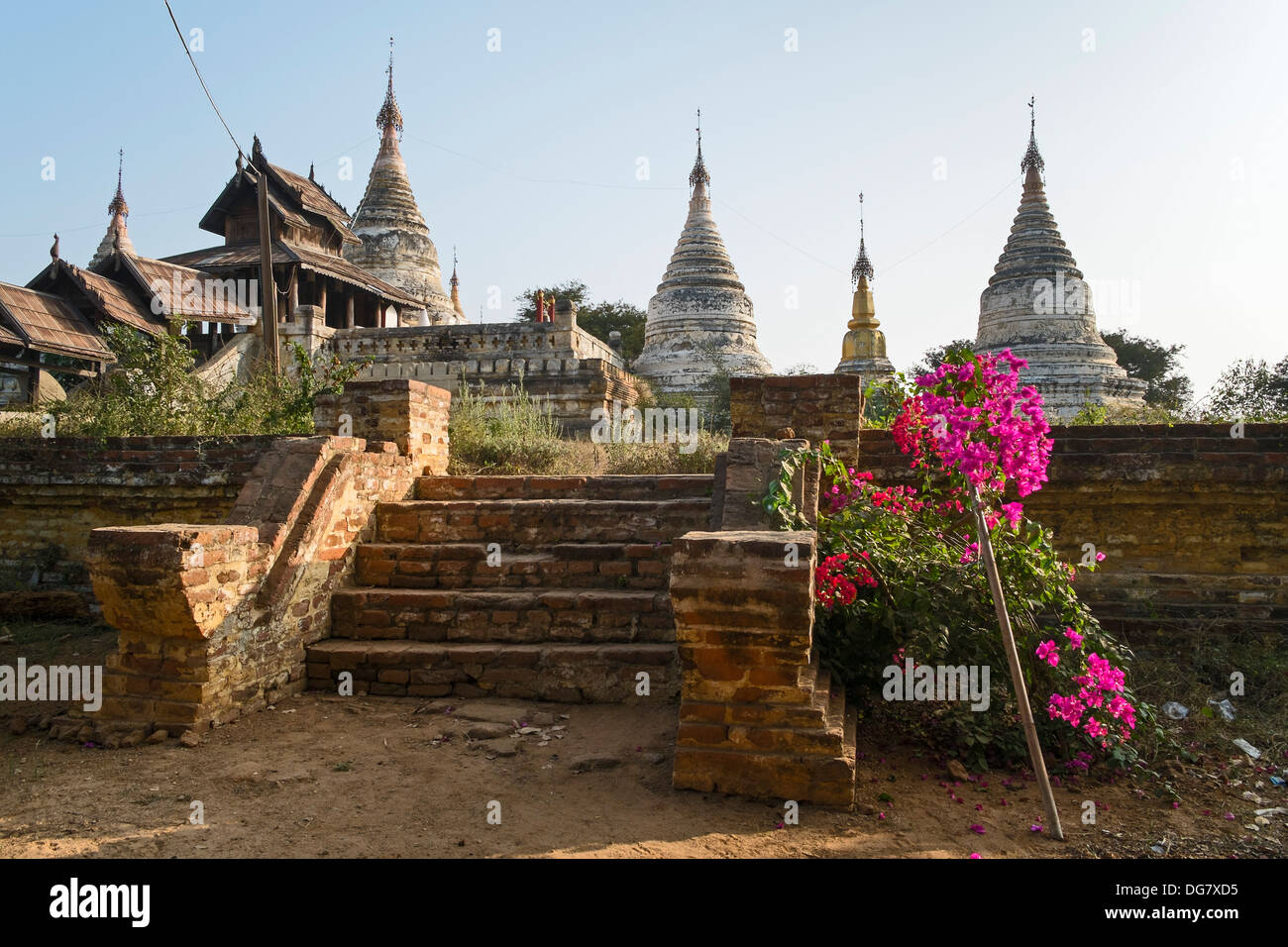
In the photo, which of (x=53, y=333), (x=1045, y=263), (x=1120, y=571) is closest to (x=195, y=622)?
(x=1120, y=571)

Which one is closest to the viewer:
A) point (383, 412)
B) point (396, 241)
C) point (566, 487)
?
point (566, 487)

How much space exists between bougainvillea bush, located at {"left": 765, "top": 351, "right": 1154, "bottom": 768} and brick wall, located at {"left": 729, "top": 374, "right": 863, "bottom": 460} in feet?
3.47

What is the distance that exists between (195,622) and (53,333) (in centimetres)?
1479

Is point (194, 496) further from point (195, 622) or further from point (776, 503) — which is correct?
point (776, 503)

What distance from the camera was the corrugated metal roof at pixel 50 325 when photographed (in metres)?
14.9

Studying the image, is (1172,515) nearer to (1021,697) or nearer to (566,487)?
(1021,697)

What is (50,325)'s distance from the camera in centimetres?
1550

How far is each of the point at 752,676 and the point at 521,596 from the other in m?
1.98

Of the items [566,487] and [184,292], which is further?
[184,292]

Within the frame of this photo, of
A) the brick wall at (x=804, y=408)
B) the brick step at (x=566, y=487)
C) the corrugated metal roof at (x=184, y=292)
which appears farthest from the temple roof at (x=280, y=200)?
the brick wall at (x=804, y=408)

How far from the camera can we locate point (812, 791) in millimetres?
3223

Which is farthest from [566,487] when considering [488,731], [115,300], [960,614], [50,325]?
[115,300]

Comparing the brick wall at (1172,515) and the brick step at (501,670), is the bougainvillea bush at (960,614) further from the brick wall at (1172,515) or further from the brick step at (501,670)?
the brick wall at (1172,515)
